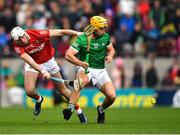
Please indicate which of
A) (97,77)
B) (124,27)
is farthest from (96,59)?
(124,27)

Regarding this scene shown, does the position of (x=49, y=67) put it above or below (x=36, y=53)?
below

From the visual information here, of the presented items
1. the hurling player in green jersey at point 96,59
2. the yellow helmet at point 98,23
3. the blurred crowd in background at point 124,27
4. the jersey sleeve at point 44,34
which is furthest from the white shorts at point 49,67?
the blurred crowd in background at point 124,27

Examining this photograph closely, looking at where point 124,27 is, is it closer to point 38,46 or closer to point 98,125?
point 38,46

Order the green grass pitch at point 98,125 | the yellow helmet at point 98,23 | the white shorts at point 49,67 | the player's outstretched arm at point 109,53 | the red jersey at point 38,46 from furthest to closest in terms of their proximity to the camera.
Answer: the white shorts at point 49,67 → the red jersey at point 38,46 → the player's outstretched arm at point 109,53 → the yellow helmet at point 98,23 → the green grass pitch at point 98,125

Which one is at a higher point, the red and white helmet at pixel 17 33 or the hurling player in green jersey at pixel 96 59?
the red and white helmet at pixel 17 33

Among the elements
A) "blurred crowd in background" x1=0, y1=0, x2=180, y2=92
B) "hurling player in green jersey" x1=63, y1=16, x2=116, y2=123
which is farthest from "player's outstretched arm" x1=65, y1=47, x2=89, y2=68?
"blurred crowd in background" x1=0, y1=0, x2=180, y2=92

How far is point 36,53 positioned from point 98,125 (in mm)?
2399

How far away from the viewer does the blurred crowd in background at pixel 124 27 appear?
28914 mm

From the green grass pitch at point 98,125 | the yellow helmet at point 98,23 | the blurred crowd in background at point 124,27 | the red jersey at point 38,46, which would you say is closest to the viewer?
the green grass pitch at point 98,125

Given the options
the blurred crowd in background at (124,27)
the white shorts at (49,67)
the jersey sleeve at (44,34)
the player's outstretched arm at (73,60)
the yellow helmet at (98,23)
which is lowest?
the blurred crowd in background at (124,27)

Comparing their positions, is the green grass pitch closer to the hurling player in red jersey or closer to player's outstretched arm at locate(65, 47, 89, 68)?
the hurling player in red jersey

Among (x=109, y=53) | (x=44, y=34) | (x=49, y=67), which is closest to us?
(x=109, y=53)

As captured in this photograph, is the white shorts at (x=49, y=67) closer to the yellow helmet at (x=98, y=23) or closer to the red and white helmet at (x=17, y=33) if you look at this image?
the red and white helmet at (x=17, y=33)

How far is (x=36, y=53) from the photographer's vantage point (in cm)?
1805
